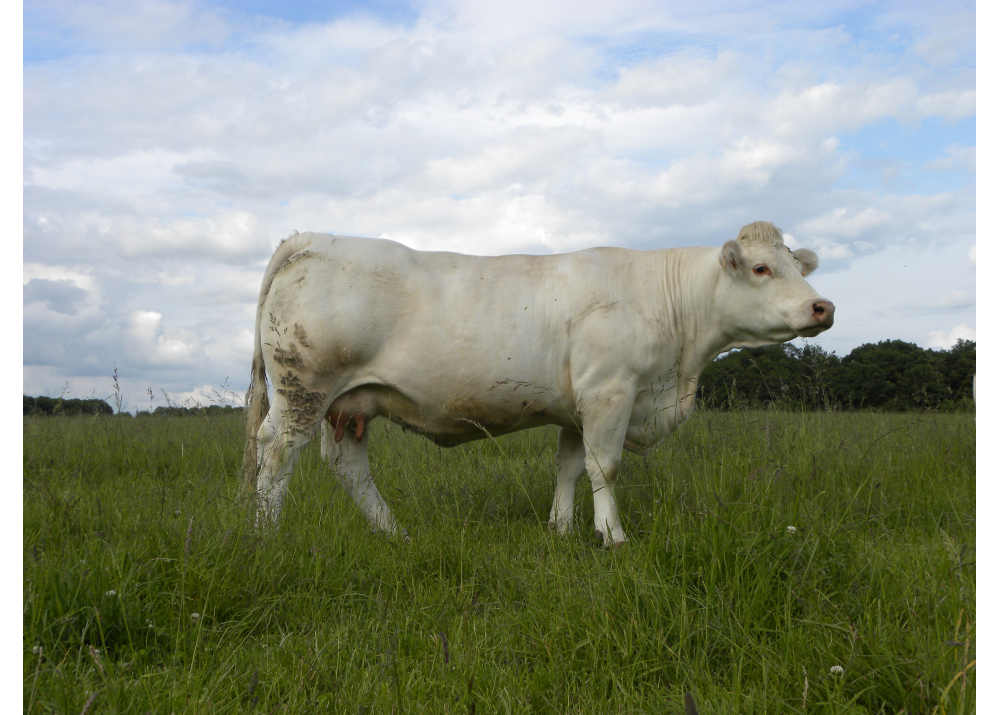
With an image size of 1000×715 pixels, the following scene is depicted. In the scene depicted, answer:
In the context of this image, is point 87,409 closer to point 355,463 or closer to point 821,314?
point 355,463

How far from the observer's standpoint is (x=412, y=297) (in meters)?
4.65

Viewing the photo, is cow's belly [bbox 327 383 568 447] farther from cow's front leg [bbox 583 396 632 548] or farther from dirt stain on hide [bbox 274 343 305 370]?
dirt stain on hide [bbox 274 343 305 370]

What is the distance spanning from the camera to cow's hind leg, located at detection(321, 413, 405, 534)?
4.89 meters

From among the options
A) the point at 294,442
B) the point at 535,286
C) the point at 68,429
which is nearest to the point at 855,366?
the point at 535,286

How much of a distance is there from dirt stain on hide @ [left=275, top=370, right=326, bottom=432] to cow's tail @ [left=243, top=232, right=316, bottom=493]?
1.42ft

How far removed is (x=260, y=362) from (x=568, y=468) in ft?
8.19

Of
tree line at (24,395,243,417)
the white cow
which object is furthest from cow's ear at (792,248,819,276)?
tree line at (24,395,243,417)

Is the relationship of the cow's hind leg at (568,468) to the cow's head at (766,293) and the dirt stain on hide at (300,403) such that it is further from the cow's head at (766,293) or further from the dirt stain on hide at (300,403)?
the dirt stain on hide at (300,403)

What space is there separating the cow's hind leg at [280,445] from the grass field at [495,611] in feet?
1.04

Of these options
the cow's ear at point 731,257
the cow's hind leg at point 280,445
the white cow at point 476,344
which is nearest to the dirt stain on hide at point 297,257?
the white cow at point 476,344

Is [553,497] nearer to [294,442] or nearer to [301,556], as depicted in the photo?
[294,442]

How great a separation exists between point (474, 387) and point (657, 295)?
1.59 meters

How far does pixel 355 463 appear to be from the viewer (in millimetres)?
5141

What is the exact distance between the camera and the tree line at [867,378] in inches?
302
